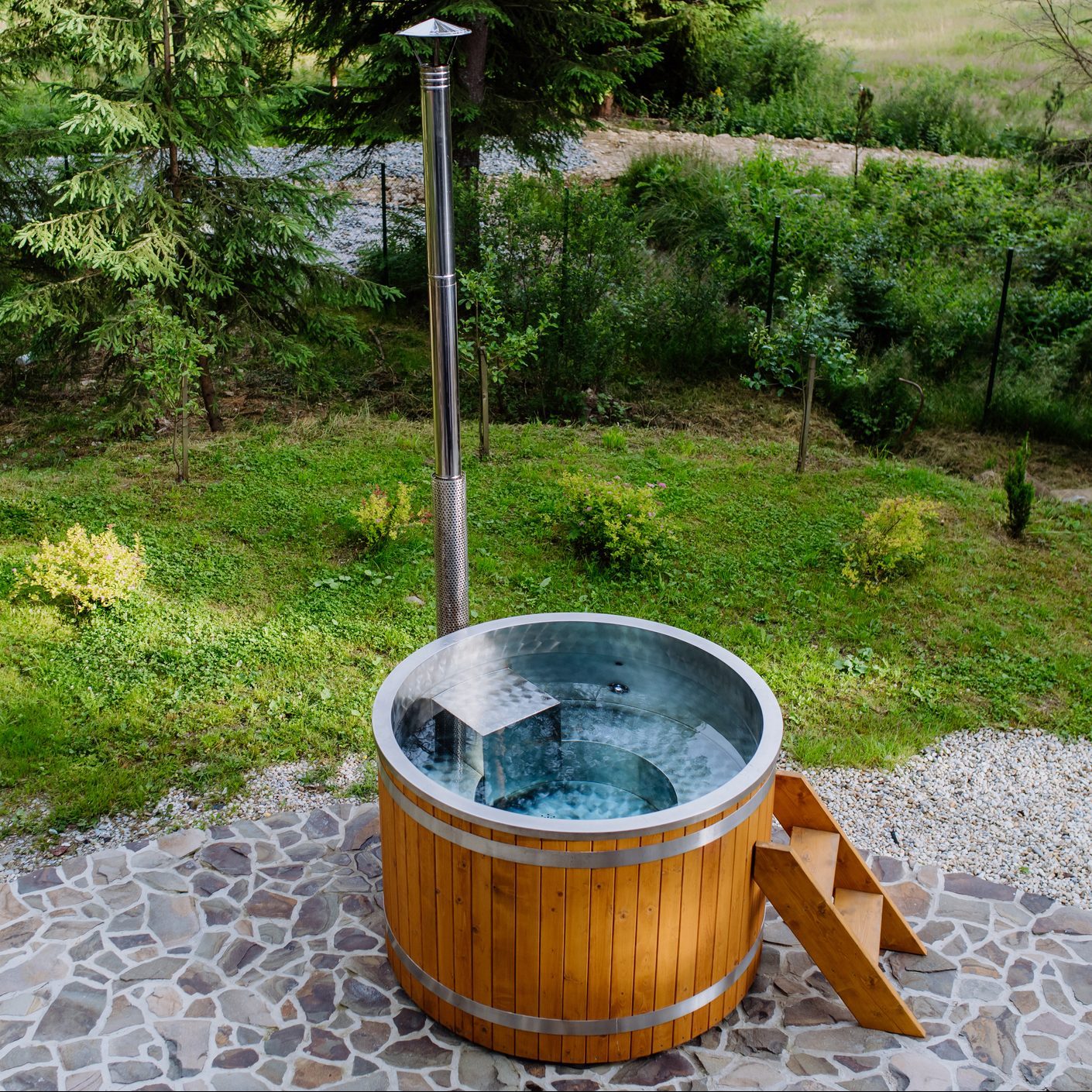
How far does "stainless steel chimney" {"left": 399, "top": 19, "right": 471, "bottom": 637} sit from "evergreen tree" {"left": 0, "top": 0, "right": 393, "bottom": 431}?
15.0 feet

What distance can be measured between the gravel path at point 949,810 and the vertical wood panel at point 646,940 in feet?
5.78

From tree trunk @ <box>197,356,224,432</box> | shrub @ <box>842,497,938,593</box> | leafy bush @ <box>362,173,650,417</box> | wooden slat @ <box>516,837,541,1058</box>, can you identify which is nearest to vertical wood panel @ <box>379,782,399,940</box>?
wooden slat @ <box>516,837,541,1058</box>

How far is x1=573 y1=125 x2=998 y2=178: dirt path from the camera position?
A: 16.4 meters

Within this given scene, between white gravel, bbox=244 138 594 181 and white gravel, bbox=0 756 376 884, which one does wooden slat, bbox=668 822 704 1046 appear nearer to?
white gravel, bbox=0 756 376 884

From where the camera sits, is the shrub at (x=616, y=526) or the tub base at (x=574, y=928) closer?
the tub base at (x=574, y=928)

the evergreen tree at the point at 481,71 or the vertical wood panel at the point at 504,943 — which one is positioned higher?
the evergreen tree at the point at 481,71

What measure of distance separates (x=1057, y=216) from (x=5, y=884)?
13.7m

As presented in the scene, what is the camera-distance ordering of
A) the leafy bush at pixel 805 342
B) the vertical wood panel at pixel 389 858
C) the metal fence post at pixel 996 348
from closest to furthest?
the vertical wood panel at pixel 389 858 → the leafy bush at pixel 805 342 → the metal fence post at pixel 996 348

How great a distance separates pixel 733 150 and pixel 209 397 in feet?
36.4

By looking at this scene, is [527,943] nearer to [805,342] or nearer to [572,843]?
[572,843]

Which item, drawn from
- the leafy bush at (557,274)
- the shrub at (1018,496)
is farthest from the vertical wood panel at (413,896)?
the leafy bush at (557,274)

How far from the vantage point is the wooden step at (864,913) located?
4277 mm

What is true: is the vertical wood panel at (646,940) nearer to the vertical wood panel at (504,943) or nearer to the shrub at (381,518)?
the vertical wood panel at (504,943)

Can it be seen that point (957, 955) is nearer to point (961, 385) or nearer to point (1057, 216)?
point (961, 385)
